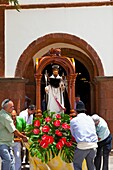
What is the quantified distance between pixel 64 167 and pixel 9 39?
697 cm

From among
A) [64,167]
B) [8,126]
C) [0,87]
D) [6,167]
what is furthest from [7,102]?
[0,87]

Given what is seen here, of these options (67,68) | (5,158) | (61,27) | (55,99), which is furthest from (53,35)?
(5,158)

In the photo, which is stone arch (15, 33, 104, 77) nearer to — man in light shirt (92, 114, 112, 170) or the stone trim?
the stone trim

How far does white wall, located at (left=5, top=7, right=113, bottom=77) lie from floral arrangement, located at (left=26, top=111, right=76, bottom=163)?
6.03 metres

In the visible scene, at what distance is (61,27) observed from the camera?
14898 millimetres

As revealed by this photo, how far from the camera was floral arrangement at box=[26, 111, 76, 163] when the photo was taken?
8773 mm

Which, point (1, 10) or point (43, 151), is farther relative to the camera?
point (1, 10)

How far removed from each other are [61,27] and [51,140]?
22.0 feet

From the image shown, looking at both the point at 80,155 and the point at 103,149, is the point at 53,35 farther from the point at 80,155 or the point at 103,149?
the point at 80,155

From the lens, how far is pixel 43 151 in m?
8.84

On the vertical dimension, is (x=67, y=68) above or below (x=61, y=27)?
below

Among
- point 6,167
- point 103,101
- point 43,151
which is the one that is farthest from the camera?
point 103,101

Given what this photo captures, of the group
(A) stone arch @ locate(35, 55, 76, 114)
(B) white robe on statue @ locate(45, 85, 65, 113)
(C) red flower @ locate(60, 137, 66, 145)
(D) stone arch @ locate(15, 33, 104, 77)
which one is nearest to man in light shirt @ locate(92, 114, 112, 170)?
(C) red flower @ locate(60, 137, 66, 145)

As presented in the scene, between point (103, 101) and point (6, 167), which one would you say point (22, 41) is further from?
point (6, 167)
